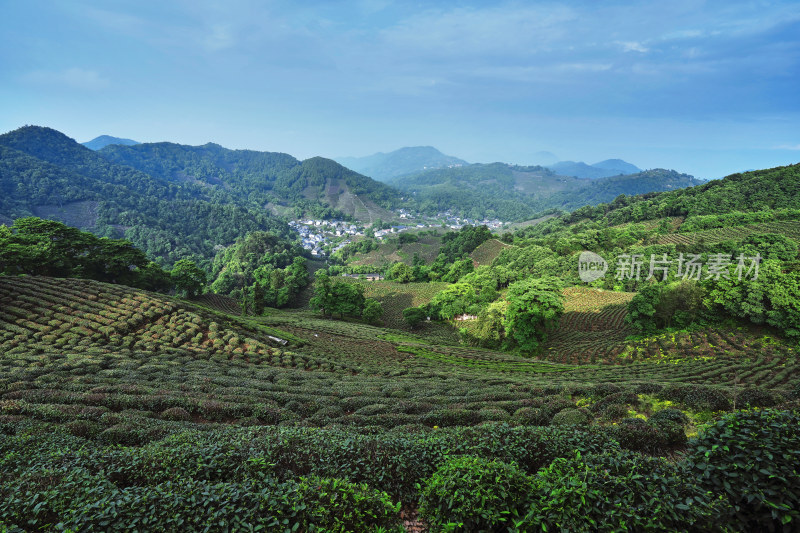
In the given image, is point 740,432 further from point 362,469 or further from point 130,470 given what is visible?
point 130,470

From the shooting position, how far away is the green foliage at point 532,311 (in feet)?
109

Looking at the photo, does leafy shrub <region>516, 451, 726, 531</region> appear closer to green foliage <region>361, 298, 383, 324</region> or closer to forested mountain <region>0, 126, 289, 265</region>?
green foliage <region>361, 298, 383, 324</region>

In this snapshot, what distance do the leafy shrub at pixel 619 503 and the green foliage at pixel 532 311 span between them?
2940 cm

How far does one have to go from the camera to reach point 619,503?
4.60 metres

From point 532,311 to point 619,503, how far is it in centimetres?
3050

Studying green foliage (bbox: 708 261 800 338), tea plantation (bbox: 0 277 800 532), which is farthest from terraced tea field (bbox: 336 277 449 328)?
tea plantation (bbox: 0 277 800 532)

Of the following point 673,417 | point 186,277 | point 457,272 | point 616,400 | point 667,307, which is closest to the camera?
point 673,417

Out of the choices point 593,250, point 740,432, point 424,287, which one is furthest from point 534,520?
point 593,250

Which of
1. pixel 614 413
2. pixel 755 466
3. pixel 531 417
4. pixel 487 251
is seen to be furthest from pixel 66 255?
pixel 487 251

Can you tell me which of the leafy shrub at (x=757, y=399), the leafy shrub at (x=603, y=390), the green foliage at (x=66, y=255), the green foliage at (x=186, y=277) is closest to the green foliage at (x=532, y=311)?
the leafy shrub at (x=603, y=390)

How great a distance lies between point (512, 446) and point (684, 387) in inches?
439

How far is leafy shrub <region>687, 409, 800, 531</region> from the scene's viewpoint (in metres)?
4.27

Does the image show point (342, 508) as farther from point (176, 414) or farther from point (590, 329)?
point (590, 329)

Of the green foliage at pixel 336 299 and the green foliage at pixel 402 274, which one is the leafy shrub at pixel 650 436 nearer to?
the green foliage at pixel 336 299
